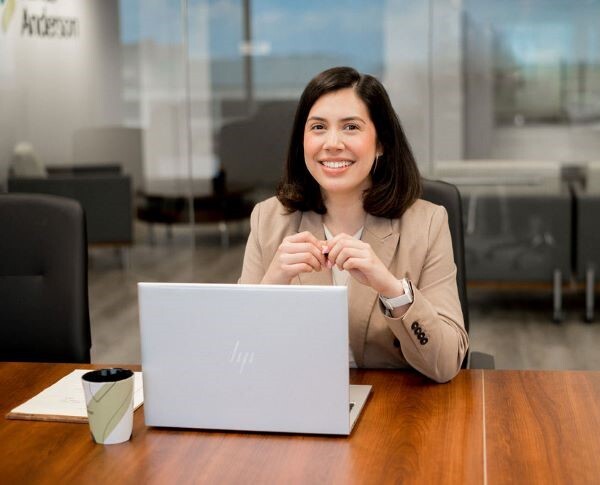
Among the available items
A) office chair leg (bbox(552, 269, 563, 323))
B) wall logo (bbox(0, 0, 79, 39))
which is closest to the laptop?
office chair leg (bbox(552, 269, 563, 323))

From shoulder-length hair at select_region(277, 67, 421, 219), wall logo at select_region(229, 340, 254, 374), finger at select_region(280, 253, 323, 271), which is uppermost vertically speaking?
shoulder-length hair at select_region(277, 67, 421, 219)

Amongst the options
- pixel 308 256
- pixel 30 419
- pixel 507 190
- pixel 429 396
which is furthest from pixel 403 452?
pixel 507 190

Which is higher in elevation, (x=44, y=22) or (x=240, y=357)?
(x=44, y=22)

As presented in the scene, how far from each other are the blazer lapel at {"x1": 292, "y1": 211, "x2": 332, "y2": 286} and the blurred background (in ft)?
6.64

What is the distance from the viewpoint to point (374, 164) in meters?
2.52

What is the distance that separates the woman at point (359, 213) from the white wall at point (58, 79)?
243cm

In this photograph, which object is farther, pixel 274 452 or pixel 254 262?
pixel 254 262

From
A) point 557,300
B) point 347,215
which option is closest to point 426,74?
point 557,300

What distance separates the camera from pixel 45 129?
15.7ft

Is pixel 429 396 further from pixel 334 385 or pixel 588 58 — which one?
pixel 588 58

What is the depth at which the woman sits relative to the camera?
2.28 m

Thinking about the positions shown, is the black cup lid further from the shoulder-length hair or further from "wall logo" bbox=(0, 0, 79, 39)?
"wall logo" bbox=(0, 0, 79, 39)

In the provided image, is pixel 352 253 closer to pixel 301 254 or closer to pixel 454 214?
pixel 301 254

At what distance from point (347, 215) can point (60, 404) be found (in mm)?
901
